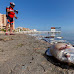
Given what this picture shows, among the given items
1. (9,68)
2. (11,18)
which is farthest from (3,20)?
(9,68)

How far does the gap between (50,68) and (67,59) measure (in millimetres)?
376

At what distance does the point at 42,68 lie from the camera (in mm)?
1369

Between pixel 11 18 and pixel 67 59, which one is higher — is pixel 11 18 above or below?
above

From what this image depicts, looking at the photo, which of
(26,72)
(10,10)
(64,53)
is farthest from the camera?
(10,10)

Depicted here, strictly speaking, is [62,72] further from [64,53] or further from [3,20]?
[3,20]

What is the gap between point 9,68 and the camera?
4.39 feet

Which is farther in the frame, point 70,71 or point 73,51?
point 73,51

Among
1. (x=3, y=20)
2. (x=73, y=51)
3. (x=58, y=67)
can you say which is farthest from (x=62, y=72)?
(x=3, y=20)

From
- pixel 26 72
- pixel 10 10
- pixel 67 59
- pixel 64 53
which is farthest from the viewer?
pixel 10 10

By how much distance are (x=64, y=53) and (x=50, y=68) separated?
1.39 feet

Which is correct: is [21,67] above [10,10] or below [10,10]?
below

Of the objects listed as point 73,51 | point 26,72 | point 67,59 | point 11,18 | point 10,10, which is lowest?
point 26,72

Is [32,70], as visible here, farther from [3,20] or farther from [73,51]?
[3,20]

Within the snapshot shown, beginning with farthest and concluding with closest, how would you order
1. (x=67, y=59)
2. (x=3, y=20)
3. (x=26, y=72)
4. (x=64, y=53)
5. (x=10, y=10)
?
(x=3, y=20) < (x=10, y=10) < (x=64, y=53) < (x=67, y=59) < (x=26, y=72)
